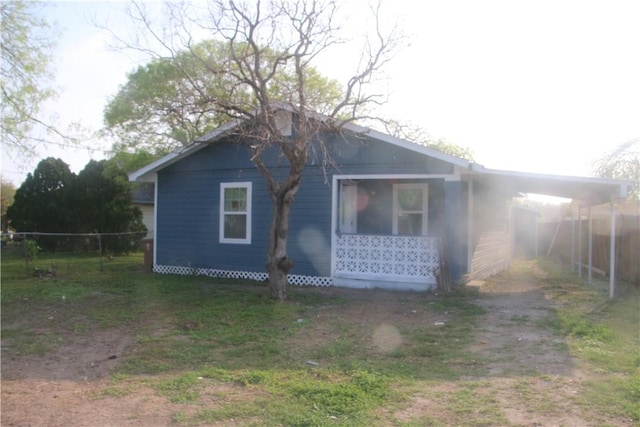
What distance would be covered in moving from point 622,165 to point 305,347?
85.2 feet

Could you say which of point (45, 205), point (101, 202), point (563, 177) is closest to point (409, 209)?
point (563, 177)

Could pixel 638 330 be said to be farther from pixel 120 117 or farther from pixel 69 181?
pixel 120 117

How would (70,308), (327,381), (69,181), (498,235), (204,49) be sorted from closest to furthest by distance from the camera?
1. (327,381)
2. (70,308)
3. (498,235)
4. (204,49)
5. (69,181)

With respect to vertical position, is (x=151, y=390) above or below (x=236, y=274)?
below

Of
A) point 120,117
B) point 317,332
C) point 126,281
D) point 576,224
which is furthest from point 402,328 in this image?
point 120,117

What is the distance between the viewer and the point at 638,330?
27.0 feet

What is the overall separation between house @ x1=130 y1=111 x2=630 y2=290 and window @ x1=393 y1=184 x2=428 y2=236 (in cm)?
3

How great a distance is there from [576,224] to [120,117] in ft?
74.4

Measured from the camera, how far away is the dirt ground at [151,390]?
15.6 ft

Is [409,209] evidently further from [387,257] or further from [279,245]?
[279,245]

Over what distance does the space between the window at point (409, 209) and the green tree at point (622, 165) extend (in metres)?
18.0

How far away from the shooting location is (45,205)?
80.1 ft

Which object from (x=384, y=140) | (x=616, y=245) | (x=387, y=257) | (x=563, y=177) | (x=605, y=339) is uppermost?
(x=384, y=140)

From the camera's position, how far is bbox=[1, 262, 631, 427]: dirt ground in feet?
15.6
